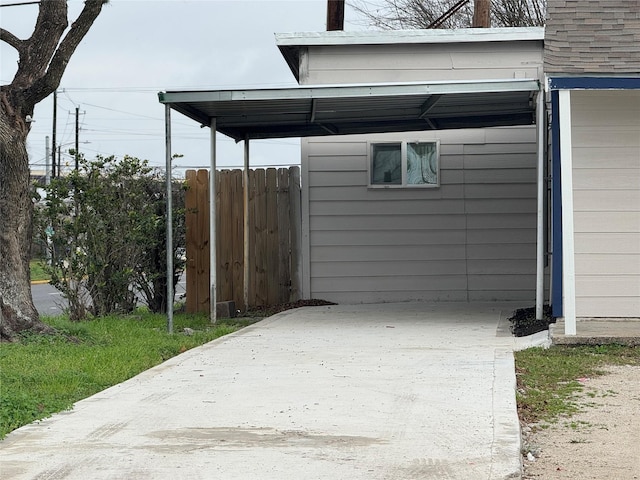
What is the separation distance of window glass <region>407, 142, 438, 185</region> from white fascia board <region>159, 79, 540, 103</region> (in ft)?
13.1

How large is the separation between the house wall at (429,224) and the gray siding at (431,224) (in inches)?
0.6

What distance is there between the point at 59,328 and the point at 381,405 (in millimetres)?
4849

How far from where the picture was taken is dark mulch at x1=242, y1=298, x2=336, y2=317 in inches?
565

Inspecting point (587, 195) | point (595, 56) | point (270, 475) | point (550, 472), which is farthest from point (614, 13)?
Answer: point (270, 475)

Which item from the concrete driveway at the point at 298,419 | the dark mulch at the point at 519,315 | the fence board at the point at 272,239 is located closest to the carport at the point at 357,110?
the dark mulch at the point at 519,315

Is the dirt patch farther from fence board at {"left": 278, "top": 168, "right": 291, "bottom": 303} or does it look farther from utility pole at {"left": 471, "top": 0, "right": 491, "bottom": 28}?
utility pole at {"left": 471, "top": 0, "right": 491, "bottom": 28}

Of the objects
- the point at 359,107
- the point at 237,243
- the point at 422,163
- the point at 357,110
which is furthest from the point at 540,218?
the point at 237,243

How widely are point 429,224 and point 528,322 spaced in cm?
357

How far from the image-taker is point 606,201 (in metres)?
11.1

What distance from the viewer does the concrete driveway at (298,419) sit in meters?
5.51

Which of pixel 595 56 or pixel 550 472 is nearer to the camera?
pixel 550 472

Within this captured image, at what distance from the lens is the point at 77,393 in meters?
7.77

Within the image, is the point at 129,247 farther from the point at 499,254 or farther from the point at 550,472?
the point at 550,472

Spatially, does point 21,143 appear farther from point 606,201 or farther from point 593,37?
point 606,201
